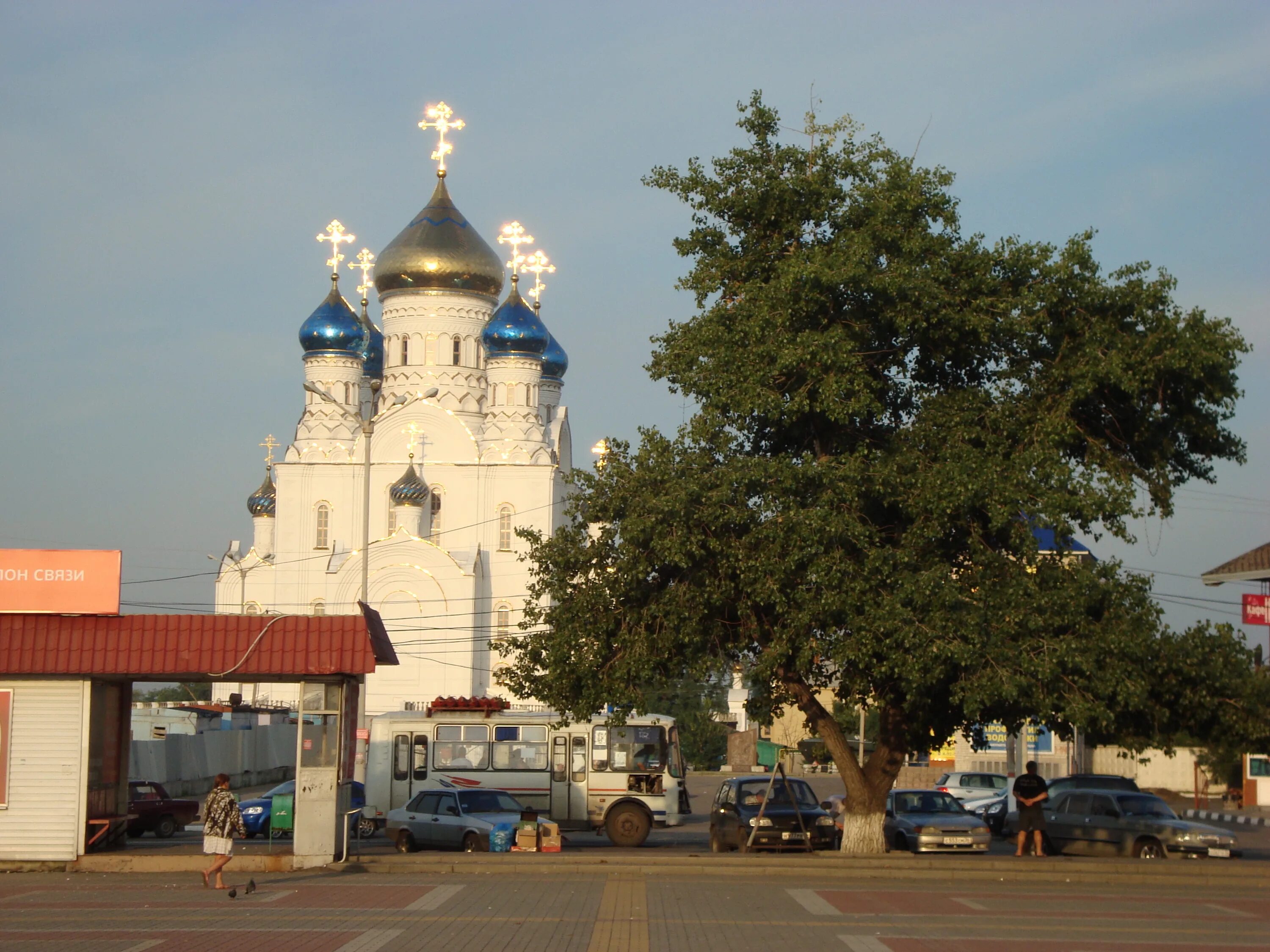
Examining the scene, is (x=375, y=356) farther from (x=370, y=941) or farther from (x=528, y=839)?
(x=370, y=941)

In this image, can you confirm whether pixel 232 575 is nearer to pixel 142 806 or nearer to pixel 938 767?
pixel 938 767

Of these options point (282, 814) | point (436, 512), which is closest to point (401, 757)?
point (282, 814)

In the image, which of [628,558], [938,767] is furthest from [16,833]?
[938,767]

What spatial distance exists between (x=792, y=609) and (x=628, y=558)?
2.10m

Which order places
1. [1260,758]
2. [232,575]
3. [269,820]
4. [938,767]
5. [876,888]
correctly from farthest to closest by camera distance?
1. [232,575]
2. [938,767]
3. [1260,758]
4. [269,820]
5. [876,888]

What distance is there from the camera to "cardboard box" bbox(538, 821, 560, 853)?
20453mm

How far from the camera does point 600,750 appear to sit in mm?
24641

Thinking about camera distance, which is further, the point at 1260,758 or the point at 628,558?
the point at 1260,758

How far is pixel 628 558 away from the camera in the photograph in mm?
18422

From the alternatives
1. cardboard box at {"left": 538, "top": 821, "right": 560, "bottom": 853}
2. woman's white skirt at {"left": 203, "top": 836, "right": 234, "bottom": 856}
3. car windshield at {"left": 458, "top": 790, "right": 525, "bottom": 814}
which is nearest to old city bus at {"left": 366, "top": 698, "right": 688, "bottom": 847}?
car windshield at {"left": 458, "top": 790, "right": 525, "bottom": 814}

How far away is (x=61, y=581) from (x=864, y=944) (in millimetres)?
10874

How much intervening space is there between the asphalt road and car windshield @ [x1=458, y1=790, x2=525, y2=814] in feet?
13.3

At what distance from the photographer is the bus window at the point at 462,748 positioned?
82.0 ft

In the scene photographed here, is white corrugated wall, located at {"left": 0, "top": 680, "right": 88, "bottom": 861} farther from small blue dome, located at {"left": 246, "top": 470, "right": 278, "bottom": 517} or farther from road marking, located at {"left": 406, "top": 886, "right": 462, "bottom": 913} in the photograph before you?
small blue dome, located at {"left": 246, "top": 470, "right": 278, "bottom": 517}
